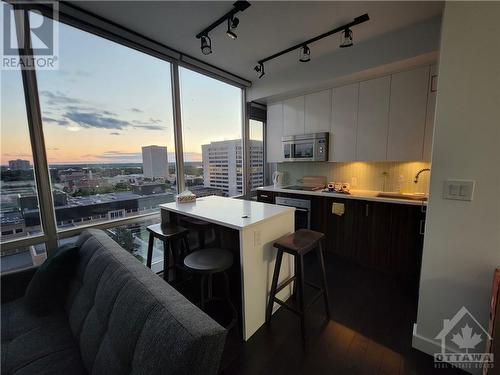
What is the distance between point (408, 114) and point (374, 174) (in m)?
0.88

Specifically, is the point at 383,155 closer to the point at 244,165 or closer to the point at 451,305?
the point at 451,305

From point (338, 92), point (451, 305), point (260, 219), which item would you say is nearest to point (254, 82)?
point (338, 92)

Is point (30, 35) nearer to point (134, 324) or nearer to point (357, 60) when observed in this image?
point (134, 324)

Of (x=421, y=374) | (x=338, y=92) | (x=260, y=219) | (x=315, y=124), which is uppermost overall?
(x=338, y=92)

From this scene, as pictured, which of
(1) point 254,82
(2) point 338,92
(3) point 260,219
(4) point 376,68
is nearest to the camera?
(3) point 260,219

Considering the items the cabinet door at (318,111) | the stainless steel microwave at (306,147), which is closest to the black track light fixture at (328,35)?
the cabinet door at (318,111)

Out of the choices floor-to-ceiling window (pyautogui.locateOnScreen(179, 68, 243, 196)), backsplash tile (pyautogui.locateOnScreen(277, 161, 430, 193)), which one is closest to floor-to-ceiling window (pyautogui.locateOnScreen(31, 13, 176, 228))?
floor-to-ceiling window (pyautogui.locateOnScreen(179, 68, 243, 196))

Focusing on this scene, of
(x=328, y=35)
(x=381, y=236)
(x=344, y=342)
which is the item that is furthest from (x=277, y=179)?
(x=344, y=342)

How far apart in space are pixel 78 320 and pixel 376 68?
140 inches

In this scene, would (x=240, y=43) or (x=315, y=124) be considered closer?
(x=240, y=43)

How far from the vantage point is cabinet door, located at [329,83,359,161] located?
2.89 m

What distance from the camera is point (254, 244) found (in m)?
1.67

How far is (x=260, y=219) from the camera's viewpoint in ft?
5.57

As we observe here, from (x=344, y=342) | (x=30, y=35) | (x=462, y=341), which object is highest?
(x=30, y=35)
